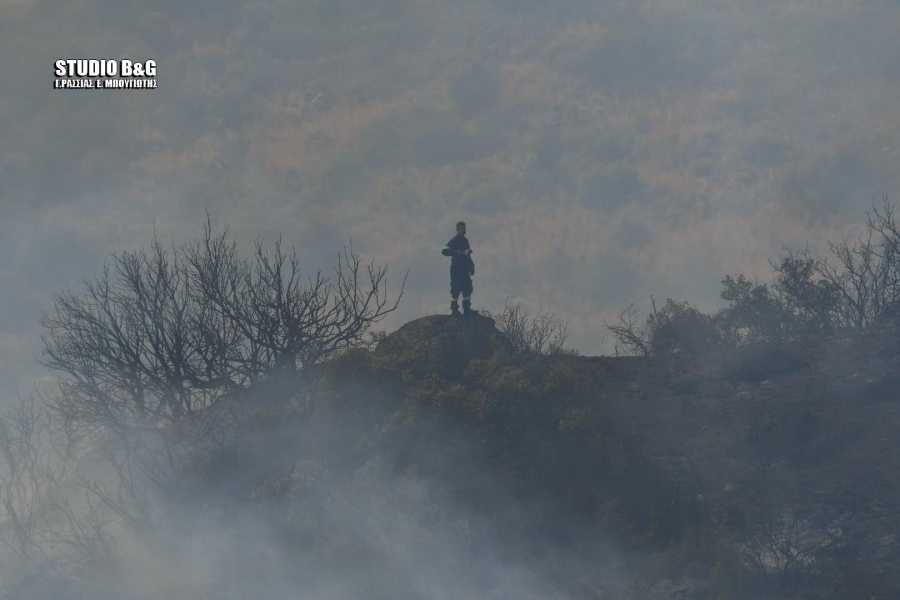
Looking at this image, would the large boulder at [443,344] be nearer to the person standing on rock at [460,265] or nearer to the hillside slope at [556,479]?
the hillside slope at [556,479]

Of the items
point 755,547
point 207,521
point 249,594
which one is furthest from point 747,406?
point 207,521

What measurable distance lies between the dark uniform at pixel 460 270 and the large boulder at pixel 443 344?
695mm

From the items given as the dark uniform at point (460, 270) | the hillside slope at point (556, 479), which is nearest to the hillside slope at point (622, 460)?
the hillside slope at point (556, 479)

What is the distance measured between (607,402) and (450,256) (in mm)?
4571

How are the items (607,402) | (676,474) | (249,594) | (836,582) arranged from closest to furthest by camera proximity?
1. (836,582)
2. (676,474)
3. (249,594)
4. (607,402)

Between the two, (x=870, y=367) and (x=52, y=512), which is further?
(x=52, y=512)

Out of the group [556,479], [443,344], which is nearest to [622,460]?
[556,479]

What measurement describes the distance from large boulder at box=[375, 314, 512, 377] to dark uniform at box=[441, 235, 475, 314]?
0.70 meters

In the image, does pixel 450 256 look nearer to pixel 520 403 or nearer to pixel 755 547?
pixel 520 403

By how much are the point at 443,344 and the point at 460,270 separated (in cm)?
196

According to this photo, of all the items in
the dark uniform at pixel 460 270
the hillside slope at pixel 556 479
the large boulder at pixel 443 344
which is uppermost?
the dark uniform at pixel 460 270

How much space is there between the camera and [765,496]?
1634cm

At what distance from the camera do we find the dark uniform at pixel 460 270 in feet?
66.3

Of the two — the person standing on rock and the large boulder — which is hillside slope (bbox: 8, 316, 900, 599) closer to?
the large boulder
